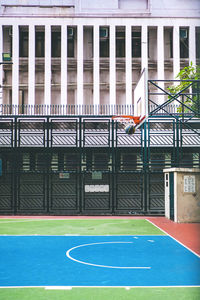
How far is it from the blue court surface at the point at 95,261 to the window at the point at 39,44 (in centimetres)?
1914

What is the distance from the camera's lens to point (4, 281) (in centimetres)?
610

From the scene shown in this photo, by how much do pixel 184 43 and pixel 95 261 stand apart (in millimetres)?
22367

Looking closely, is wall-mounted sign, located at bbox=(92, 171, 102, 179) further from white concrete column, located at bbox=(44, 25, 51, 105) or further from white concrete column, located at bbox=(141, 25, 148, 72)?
white concrete column, located at bbox=(141, 25, 148, 72)

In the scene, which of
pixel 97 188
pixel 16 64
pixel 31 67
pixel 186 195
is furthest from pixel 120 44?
pixel 186 195

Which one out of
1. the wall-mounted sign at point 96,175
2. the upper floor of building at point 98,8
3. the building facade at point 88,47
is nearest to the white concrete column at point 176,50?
the building facade at point 88,47

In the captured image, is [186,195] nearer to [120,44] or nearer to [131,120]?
[131,120]

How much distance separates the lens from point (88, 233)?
437 inches

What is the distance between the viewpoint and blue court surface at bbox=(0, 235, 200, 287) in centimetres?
616

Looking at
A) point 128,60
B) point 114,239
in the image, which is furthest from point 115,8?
point 114,239

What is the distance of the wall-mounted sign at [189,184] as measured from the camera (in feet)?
43.5

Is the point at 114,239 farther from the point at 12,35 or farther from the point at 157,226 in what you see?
the point at 12,35

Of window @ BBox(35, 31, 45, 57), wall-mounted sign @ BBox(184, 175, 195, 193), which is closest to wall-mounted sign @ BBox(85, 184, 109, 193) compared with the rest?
wall-mounted sign @ BBox(184, 175, 195, 193)

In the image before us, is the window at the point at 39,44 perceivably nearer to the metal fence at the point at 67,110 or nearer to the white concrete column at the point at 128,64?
the metal fence at the point at 67,110

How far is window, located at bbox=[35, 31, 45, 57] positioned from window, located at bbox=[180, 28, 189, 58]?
9.44 metres
